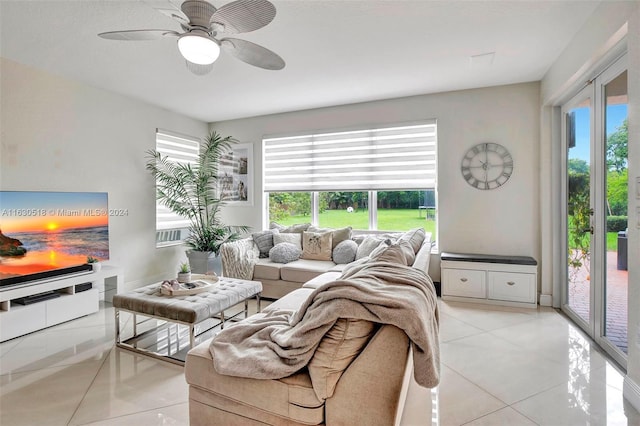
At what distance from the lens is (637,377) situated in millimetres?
1874

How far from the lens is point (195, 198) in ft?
16.6

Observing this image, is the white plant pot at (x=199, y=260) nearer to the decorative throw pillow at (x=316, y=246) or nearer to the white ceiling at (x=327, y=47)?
the decorative throw pillow at (x=316, y=246)

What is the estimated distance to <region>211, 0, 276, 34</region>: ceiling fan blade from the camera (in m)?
1.63

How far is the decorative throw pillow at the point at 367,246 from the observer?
3.84 metres

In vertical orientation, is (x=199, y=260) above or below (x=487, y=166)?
below

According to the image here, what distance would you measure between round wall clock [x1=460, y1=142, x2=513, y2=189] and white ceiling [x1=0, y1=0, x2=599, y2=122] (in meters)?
0.79

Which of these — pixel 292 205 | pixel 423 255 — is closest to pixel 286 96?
pixel 292 205

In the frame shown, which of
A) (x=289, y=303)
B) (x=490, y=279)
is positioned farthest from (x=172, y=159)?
(x=490, y=279)

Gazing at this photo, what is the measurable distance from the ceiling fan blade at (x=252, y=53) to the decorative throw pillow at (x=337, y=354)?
5.85ft

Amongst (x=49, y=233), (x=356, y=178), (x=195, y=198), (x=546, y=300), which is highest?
(x=356, y=178)

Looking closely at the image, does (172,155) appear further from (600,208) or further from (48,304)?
(600,208)

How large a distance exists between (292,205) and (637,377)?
13.8ft

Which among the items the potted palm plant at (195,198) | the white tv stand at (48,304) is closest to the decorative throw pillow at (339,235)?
the potted palm plant at (195,198)

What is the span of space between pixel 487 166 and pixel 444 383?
2.82 meters
